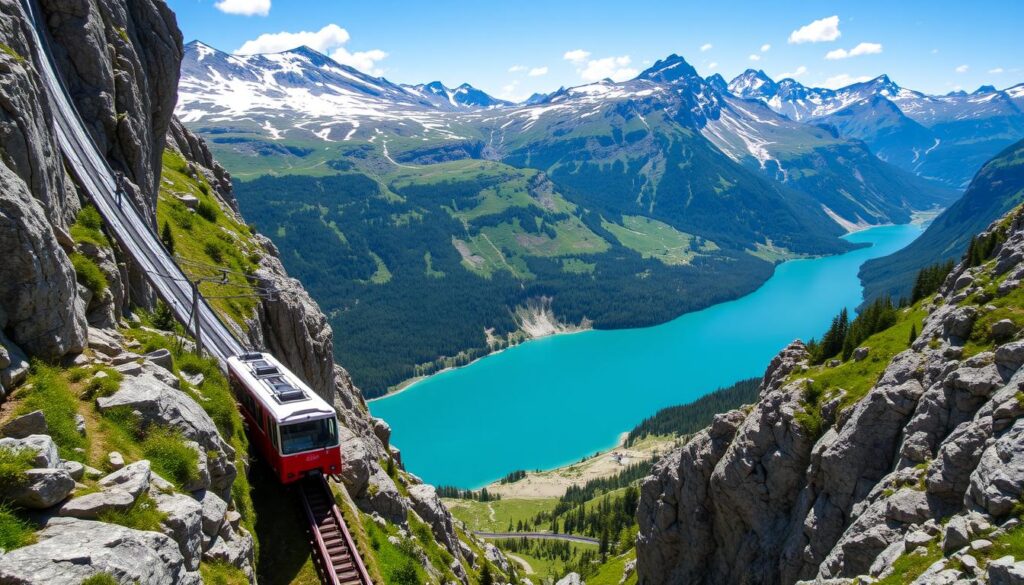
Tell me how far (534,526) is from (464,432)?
6278cm

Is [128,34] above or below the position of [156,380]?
above

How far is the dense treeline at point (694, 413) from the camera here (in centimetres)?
16950

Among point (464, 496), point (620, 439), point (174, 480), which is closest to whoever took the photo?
point (174, 480)

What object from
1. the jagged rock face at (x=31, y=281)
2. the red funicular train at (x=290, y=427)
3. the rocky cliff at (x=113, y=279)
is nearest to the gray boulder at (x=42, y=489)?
the rocky cliff at (x=113, y=279)

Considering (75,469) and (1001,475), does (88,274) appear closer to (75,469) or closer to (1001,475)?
(75,469)

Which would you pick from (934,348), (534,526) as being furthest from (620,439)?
(934,348)

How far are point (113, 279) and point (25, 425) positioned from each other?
1249 centimetres

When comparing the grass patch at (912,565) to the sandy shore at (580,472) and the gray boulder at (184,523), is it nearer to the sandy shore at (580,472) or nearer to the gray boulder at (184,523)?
the gray boulder at (184,523)

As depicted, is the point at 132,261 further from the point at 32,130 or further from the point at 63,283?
the point at 63,283

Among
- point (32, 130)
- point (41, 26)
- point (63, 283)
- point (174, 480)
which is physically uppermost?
point (41, 26)

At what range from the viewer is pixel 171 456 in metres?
18.5

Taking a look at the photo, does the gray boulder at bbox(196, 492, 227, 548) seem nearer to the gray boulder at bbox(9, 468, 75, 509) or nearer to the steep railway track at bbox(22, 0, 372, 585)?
the gray boulder at bbox(9, 468, 75, 509)

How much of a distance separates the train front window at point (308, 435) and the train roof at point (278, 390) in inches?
13.2

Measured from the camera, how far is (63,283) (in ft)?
63.2
